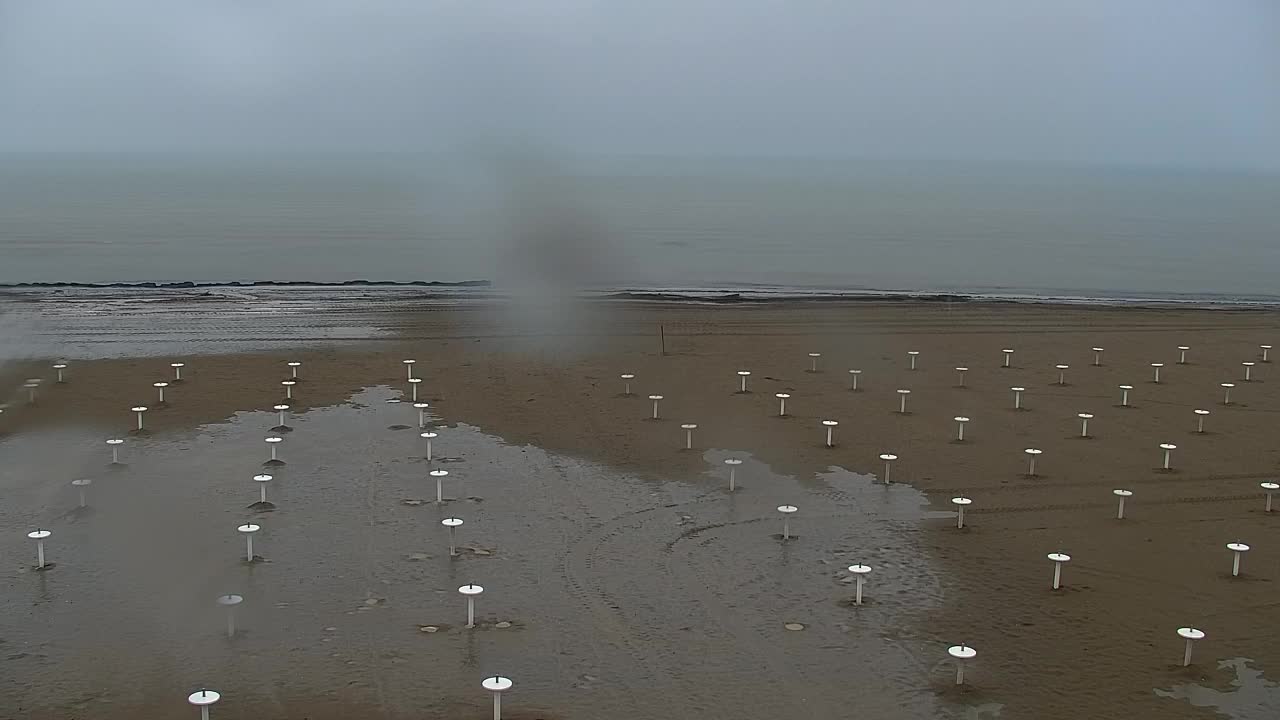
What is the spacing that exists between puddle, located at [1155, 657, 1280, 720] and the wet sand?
0.15 metres

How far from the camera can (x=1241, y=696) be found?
10.8m

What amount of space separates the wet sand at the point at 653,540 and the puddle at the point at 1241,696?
0.15 metres

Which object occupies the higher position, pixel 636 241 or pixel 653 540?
pixel 636 241

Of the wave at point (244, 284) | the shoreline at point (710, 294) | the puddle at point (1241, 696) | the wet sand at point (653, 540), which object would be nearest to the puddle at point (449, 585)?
the wet sand at point (653, 540)

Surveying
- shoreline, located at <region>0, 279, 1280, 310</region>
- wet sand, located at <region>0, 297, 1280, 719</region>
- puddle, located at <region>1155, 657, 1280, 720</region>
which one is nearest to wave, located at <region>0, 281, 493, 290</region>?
shoreline, located at <region>0, 279, 1280, 310</region>

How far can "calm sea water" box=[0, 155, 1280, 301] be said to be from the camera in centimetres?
4900

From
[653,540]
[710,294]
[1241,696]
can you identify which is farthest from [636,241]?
[1241,696]

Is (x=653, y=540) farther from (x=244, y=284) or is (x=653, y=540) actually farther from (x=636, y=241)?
(x=636, y=241)

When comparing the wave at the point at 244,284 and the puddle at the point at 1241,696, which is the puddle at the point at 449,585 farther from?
the wave at the point at 244,284

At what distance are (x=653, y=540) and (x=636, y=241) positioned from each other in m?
51.3

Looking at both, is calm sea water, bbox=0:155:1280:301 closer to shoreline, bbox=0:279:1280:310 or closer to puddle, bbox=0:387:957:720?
shoreline, bbox=0:279:1280:310

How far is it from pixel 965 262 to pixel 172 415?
45.0 m

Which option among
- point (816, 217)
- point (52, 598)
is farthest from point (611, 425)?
point (816, 217)

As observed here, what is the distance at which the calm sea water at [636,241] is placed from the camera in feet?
161
